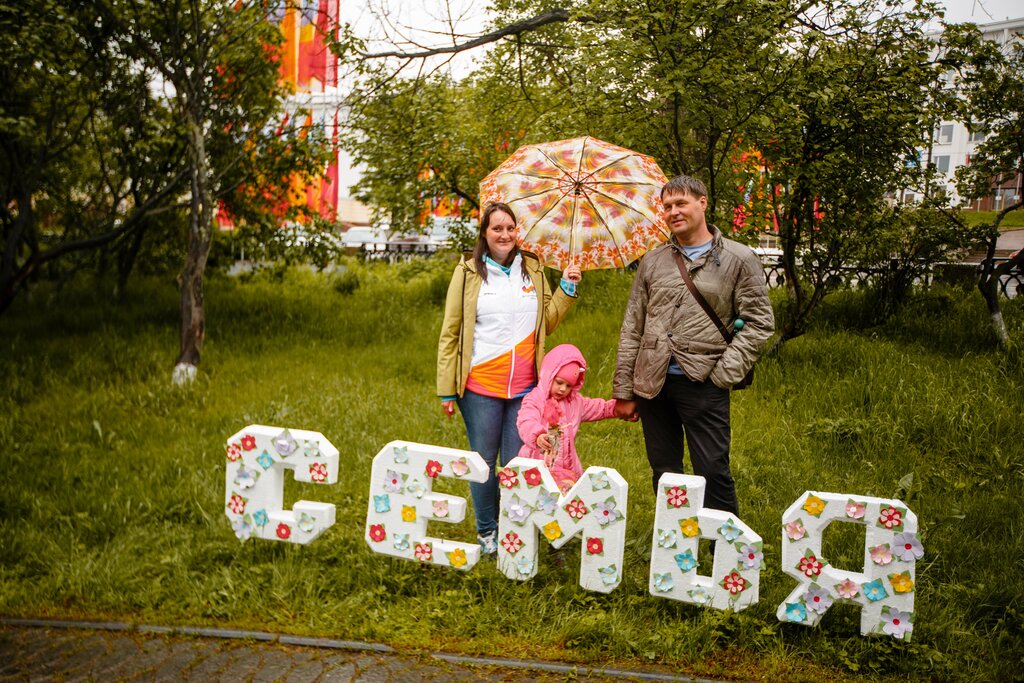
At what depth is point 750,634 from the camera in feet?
13.2

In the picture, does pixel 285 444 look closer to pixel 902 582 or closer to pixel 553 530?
pixel 553 530

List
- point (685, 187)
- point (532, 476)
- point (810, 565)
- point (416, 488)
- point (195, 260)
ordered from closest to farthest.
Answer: point (810, 565)
point (685, 187)
point (532, 476)
point (416, 488)
point (195, 260)

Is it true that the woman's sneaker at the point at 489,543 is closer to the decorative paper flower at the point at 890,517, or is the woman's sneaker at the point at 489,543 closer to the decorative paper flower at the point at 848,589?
the decorative paper flower at the point at 848,589

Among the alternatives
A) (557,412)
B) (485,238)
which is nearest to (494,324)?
(485,238)

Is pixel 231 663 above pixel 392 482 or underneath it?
underneath

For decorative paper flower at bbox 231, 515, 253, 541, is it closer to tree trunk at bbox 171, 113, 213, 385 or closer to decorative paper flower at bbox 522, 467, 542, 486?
decorative paper flower at bbox 522, 467, 542, 486

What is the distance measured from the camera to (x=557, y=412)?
439 cm

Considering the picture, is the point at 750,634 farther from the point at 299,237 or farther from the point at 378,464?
the point at 299,237

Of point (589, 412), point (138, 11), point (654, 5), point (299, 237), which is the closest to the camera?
point (589, 412)

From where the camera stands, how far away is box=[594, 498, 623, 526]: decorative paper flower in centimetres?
413

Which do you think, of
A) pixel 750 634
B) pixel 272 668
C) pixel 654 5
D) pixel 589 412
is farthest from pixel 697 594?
pixel 654 5

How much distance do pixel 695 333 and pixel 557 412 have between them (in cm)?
86

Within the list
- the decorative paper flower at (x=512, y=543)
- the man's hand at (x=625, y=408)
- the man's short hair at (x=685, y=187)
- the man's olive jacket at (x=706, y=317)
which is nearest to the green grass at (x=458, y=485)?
the decorative paper flower at (x=512, y=543)

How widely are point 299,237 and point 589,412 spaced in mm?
9338
